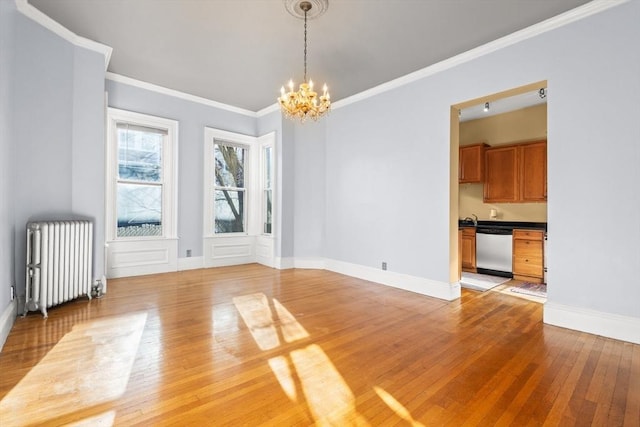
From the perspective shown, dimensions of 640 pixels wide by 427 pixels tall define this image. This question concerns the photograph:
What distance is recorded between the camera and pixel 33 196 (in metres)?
3.38

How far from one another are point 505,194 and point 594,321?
3.29 meters

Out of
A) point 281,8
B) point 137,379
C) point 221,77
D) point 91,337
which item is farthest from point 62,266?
point 281,8

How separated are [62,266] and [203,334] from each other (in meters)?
1.93

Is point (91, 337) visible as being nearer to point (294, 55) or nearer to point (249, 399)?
point (249, 399)

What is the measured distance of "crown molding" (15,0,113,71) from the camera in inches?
123

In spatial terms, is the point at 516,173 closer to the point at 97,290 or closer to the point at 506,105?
the point at 506,105

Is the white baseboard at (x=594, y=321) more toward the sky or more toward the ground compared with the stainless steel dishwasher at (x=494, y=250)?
more toward the ground

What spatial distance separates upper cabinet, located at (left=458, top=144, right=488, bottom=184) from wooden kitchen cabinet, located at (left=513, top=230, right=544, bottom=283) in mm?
1336

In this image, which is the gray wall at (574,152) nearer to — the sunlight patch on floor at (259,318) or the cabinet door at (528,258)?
the cabinet door at (528,258)

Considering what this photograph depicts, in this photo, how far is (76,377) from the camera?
2045 millimetres

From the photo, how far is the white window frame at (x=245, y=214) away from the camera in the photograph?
5805 millimetres

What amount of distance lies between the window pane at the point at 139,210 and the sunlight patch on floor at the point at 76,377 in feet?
8.21


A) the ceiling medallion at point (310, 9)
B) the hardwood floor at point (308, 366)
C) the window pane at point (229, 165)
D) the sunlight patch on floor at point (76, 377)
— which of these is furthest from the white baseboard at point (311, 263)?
the ceiling medallion at point (310, 9)

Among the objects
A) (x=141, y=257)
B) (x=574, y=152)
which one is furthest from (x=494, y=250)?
(x=141, y=257)
